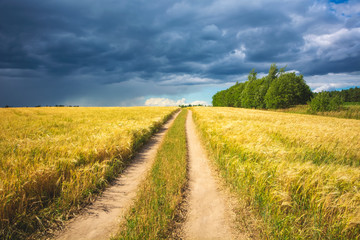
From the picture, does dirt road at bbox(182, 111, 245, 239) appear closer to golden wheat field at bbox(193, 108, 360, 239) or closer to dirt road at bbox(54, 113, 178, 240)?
golden wheat field at bbox(193, 108, 360, 239)

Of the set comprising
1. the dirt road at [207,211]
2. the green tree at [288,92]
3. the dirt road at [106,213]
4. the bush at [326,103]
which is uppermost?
the green tree at [288,92]

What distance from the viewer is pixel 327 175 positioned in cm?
393

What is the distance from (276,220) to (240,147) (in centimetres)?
346

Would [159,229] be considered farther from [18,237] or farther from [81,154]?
[81,154]

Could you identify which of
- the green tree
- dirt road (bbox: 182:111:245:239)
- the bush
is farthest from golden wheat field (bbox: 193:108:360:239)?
the green tree

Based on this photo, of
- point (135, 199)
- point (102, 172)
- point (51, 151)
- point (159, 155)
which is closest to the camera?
point (135, 199)

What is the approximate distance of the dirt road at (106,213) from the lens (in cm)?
330

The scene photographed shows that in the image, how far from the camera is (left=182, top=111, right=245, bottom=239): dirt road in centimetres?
336

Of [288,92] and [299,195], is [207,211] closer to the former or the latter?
[299,195]

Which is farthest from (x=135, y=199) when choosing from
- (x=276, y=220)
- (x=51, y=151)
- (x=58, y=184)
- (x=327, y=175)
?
(x=327, y=175)

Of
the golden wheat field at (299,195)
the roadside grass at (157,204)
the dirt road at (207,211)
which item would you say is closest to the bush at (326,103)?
the golden wheat field at (299,195)

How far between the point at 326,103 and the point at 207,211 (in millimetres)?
43720

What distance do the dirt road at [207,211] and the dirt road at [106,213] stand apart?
70.2 inches

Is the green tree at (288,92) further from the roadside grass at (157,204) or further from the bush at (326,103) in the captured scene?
the roadside grass at (157,204)
